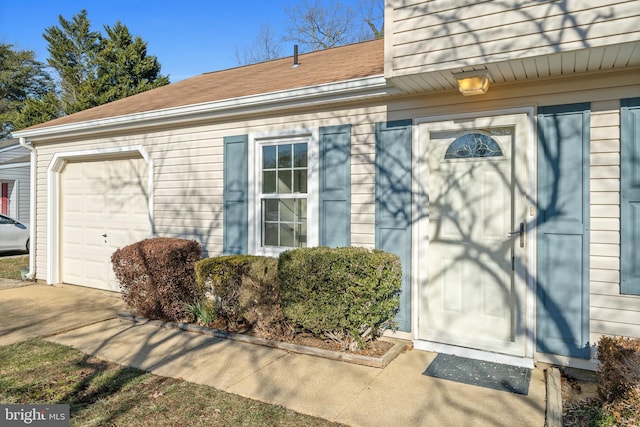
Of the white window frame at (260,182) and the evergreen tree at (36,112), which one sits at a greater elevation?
the evergreen tree at (36,112)

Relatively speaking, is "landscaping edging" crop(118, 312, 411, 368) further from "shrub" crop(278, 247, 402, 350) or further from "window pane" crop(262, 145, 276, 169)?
"window pane" crop(262, 145, 276, 169)

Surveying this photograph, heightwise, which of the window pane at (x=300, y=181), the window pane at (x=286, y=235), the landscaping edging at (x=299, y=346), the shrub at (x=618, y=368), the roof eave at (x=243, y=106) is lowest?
the landscaping edging at (x=299, y=346)

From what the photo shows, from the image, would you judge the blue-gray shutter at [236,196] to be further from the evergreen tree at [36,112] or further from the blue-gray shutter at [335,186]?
the evergreen tree at [36,112]

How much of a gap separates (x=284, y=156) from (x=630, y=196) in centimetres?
373

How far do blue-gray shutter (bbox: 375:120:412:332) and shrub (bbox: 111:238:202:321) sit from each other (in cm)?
255

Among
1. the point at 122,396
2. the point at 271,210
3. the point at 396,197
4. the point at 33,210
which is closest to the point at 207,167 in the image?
the point at 271,210

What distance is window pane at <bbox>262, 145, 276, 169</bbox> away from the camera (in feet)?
18.9

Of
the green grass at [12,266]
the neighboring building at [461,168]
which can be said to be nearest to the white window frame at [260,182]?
the neighboring building at [461,168]

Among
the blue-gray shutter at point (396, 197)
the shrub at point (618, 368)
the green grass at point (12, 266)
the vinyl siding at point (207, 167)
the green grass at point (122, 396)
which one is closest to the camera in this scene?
the shrub at point (618, 368)

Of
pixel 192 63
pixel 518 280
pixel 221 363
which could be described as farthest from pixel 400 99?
pixel 192 63

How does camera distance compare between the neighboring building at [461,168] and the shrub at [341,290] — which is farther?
the shrub at [341,290]

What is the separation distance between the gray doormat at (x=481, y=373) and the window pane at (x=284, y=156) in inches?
116

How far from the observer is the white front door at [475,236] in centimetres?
417

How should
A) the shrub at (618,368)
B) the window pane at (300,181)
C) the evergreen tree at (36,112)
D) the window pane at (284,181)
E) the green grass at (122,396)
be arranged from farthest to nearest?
the evergreen tree at (36,112) < the window pane at (284,181) < the window pane at (300,181) < the green grass at (122,396) < the shrub at (618,368)
